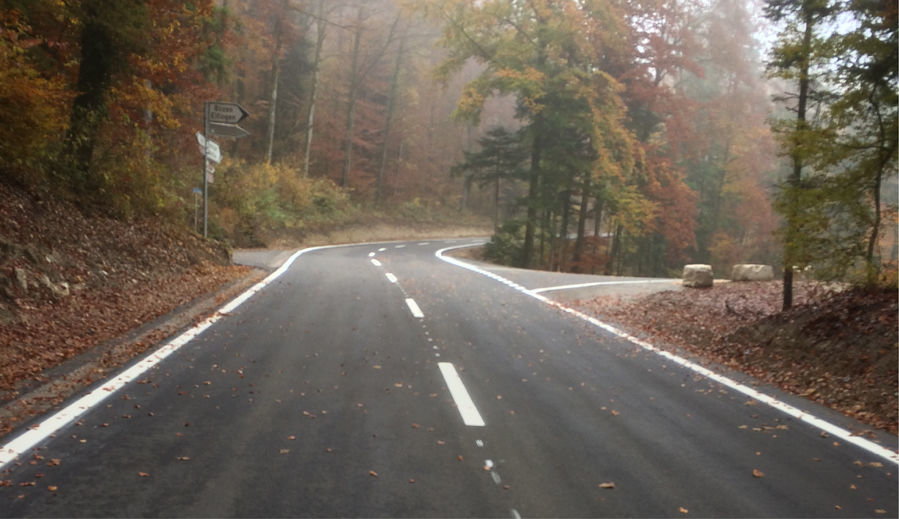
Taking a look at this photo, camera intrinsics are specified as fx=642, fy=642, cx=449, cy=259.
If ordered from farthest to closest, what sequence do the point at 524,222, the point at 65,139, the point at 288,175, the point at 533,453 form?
the point at 288,175 → the point at 524,222 → the point at 65,139 → the point at 533,453

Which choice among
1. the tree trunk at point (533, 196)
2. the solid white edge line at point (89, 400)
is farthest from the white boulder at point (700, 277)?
the tree trunk at point (533, 196)

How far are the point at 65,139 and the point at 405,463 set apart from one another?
10943 millimetres

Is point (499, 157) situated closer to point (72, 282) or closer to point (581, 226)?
point (581, 226)

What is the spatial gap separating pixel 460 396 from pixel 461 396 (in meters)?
0.01

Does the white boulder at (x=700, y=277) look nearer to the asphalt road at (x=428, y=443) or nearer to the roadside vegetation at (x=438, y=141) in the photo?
the roadside vegetation at (x=438, y=141)

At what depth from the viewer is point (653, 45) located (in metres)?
31.9

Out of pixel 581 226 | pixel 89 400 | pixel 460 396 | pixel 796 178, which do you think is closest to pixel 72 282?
pixel 89 400

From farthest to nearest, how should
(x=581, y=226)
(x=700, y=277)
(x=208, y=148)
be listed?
1. (x=581, y=226)
2. (x=700, y=277)
3. (x=208, y=148)

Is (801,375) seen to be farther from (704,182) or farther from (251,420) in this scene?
(704,182)

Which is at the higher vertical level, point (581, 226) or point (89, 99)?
point (89, 99)

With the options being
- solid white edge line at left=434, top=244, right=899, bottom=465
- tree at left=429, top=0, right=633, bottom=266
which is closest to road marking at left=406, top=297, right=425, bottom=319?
solid white edge line at left=434, top=244, right=899, bottom=465

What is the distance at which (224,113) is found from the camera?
15664mm

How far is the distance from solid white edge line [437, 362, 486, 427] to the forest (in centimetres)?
532

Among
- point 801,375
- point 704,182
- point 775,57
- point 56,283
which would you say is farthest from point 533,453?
point 704,182
